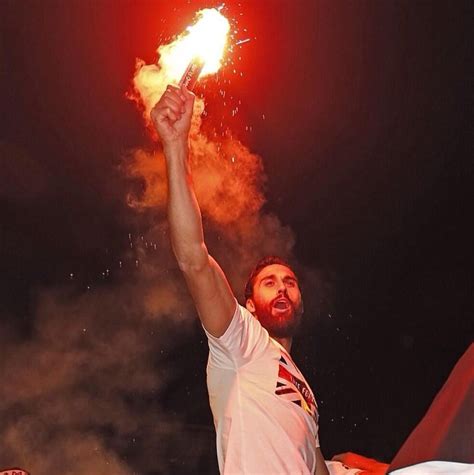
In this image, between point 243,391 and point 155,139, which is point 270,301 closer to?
point 243,391

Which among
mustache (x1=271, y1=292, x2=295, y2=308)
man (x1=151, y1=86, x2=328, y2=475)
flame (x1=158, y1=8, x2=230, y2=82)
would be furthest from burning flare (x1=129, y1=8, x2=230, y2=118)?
mustache (x1=271, y1=292, x2=295, y2=308)

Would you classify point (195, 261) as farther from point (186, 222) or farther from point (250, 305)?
point (250, 305)

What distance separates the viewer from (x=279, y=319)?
268cm

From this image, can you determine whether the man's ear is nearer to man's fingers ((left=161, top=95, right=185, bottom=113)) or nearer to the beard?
the beard

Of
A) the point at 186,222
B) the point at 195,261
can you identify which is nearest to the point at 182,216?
the point at 186,222

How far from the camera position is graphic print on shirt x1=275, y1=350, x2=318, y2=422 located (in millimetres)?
2221

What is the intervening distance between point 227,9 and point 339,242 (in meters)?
1.90

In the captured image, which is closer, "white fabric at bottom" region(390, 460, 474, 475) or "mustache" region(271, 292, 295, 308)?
"white fabric at bottom" region(390, 460, 474, 475)

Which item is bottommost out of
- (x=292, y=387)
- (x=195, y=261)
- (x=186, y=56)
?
(x=292, y=387)

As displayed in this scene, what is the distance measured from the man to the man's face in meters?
0.40

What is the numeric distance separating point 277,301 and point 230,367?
578 millimetres

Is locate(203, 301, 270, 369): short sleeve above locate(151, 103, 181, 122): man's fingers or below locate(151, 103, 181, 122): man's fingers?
below

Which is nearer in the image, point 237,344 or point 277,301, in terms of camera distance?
point 237,344

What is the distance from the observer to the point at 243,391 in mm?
2178
